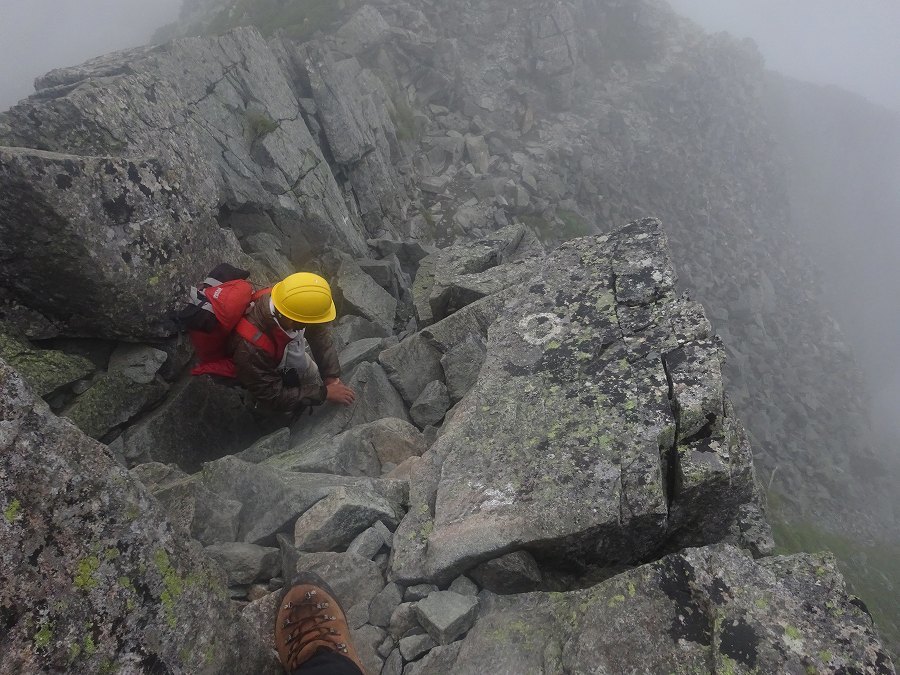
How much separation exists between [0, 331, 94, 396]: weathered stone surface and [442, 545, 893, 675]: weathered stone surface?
8458 mm

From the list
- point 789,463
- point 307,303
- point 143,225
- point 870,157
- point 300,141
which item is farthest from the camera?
point 870,157

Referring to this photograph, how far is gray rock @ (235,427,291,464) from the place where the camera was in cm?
980

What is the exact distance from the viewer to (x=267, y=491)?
7.36 metres

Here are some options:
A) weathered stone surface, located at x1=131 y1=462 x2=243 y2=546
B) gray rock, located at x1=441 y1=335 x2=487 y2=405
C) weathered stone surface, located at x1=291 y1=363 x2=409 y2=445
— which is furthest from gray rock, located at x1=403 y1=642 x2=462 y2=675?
gray rock, located at x1=441 y1=335 x2=487 y2=405

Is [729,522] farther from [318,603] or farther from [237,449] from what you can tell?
[237,449]

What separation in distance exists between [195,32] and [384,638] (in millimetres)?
62088

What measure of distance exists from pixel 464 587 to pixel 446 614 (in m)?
0.43

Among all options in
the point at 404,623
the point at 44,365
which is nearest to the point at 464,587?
the point at 404,623

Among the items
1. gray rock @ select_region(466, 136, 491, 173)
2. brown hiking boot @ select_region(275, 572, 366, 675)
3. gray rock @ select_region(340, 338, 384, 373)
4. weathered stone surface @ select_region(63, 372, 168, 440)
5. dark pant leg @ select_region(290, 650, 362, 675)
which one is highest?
dark pant leg @ select_region(290, 650, 362, 675)

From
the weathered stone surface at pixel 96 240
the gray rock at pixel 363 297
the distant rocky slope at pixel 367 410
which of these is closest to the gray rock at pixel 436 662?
the distant rocky slope at pixel 367 410

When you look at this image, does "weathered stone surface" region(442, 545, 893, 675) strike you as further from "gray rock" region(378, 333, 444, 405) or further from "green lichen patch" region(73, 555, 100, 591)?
"gray rock" region(378, 333, 444, 405)

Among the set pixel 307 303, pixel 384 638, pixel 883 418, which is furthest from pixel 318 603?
pixel 883 418

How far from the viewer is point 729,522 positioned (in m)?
7.18

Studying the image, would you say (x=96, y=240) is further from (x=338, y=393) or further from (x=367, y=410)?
(x=367, y=410)
